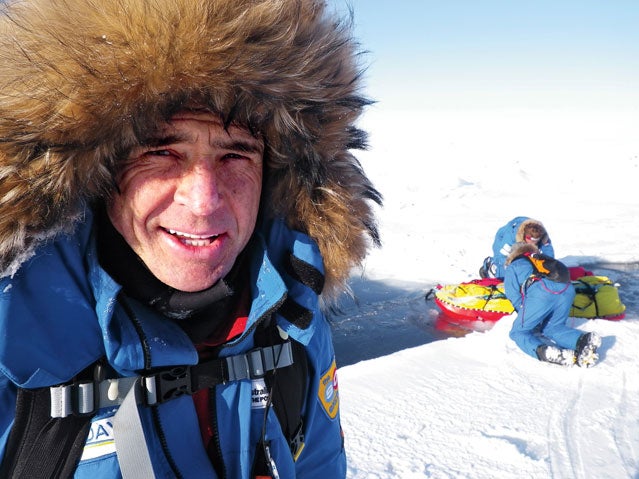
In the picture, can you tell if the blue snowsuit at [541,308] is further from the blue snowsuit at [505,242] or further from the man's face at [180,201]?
the man's face at [180,201]

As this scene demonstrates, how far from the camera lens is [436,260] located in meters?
10.5

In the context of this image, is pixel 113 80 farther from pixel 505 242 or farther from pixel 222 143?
pixel 505 242

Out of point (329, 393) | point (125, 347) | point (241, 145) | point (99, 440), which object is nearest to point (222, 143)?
point (241, 145)

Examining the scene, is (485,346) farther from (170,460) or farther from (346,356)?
(170,460)

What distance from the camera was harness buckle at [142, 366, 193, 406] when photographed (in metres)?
1.17

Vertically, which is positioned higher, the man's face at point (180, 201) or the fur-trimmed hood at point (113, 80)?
the fur-trimmed hood at point (113, 80)

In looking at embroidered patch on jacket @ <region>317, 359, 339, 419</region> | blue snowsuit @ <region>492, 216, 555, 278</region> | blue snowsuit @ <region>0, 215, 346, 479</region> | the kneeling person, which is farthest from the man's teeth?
blue snowsuit @ <region>492, 216, 555, 278</region>

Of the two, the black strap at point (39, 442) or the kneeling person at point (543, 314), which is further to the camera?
the kneeling person at point (543, 314)

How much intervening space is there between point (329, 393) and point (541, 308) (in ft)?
14.6

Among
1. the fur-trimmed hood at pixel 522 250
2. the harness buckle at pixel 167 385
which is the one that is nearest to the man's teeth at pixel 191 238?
the harness buckle at pixel 167 385

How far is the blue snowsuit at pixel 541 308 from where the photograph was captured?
5.10 m

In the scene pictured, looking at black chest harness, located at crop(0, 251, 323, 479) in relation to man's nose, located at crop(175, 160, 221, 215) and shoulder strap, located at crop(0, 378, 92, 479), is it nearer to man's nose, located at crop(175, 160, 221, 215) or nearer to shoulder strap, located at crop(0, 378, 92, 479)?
shoulder strap, located at crop(0, 378, 92, 479)

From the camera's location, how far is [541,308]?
17.6 feet

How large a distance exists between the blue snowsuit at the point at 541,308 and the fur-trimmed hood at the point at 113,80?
4490 millimetres
